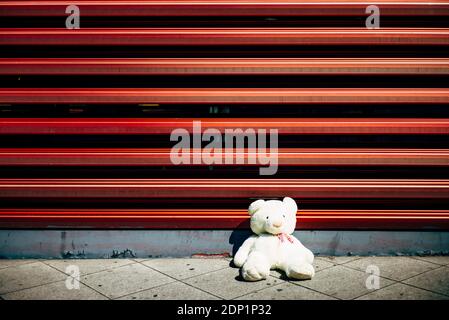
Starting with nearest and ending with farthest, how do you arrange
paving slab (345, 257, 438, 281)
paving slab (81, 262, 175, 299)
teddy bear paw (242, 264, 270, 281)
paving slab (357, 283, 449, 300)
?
paving slab (357, 283, 449, 300)
paving slab (81, 262, 175, 299)
teddy bear paw (242, 264, 270, 281)
paving slab (345, 257, 438, 281)

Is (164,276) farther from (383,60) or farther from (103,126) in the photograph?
(383,60)

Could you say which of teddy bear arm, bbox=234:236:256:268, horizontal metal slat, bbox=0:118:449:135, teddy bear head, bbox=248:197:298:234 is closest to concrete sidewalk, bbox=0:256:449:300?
teddy bear arm, bbox=234:236:256:268

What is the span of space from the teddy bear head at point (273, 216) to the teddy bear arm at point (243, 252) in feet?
0.41

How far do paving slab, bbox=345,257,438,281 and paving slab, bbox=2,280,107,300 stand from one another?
275 centimetres

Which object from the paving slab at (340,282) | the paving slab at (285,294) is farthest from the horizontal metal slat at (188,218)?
the paving slab at (285,294)

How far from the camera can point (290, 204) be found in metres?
4.61

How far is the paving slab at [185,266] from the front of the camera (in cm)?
441

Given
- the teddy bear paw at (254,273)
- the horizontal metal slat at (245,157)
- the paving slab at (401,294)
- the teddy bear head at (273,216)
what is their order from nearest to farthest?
the paving slab at (401,294)
the teddy bear paw at (254,273)
the teddy bear head at (273,216)
the horizontal metal slat at (245,157)

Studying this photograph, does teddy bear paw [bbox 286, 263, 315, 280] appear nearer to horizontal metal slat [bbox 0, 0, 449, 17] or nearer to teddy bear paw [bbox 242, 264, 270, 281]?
teddy bear paw [bbox 242, 264, 270, 281]

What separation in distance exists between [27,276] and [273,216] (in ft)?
8.87

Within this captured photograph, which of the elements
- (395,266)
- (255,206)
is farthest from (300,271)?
(395,266)

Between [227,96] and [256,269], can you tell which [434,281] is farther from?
[227,96]

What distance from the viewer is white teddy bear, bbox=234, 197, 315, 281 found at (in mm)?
4125

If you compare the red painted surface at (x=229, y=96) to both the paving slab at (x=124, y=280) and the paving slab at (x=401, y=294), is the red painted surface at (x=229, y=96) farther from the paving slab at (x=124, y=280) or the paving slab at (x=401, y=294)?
the paving slab at (x=401, y=294)
